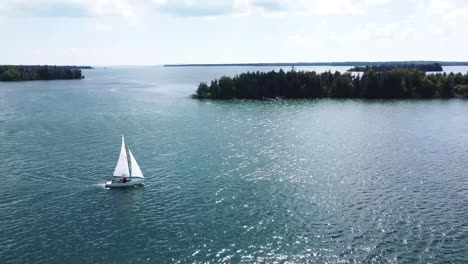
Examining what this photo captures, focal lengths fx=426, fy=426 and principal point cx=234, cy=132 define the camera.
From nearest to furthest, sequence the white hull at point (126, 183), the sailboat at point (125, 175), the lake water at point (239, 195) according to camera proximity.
→ the lake water at point (239, 195), the white hull at point (126, 183), the sailboat at point (125, 175)

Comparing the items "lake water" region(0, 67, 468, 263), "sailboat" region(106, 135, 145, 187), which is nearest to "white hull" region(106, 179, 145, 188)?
"sailboat" region(106, 135, 145, 187)

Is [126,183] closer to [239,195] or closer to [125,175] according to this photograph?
[125,175]

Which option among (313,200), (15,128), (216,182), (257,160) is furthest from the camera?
(15,128)

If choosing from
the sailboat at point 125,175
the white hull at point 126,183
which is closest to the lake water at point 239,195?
the white hull at point 126,183

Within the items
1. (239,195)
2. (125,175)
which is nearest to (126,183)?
(125,175)

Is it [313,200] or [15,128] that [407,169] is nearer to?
[313,200]

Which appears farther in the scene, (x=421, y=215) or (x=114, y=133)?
(x=114, y=133)

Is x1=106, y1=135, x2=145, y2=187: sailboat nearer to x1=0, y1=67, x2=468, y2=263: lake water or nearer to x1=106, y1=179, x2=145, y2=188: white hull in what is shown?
x1=106, y1=179, x2=145, y2=188: white hull

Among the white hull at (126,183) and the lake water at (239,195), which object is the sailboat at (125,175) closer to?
the white hull at (126,183)

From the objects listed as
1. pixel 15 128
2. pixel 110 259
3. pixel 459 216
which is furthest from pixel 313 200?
pixel 15 128
